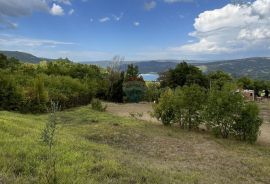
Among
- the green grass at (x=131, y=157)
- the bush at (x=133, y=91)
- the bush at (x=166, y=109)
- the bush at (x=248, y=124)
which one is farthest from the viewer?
the bush at (x=133, y=91)

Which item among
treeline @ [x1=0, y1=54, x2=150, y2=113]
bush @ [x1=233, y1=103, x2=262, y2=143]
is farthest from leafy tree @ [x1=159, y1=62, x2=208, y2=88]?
bush @ [x1=233, y1=103, x2=262, y2=143]

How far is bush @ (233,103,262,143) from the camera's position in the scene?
48.0ft

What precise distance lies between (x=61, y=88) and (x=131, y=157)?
20.6 metres

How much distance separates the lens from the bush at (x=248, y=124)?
14.6 metres

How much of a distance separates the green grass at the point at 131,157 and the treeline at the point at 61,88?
12.0ft

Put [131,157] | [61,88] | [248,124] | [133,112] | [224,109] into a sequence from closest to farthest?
[131,157], [248,124], [224,109], [133,112], [61,88]

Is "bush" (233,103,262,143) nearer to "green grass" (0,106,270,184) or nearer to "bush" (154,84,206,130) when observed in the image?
"green grass" (0,106,270,184)

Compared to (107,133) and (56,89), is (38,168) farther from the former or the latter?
(56,89)

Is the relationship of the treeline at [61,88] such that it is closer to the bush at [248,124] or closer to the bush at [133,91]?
the bush at [133,91]

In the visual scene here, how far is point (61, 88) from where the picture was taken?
28.2 m

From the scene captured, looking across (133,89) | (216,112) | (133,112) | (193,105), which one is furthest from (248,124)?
(133,89)

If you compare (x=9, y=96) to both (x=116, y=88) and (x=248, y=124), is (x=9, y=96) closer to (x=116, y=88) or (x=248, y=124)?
(x=248, y=124)

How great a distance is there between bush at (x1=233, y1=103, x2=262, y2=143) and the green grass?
73 centimetres

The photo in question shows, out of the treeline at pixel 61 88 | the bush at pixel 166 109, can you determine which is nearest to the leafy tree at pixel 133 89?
the treeline at pixel 61 88
